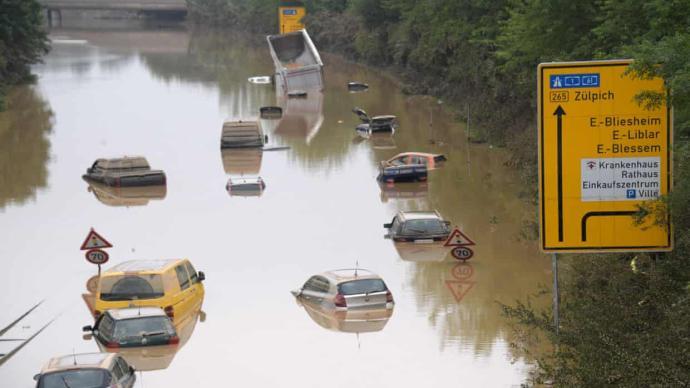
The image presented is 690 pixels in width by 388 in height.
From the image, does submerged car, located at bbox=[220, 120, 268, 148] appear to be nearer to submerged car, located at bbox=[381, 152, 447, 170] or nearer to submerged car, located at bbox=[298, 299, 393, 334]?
submerged car, located at bbox=[381, 152, 447, 170]

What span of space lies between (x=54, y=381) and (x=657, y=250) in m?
9.94

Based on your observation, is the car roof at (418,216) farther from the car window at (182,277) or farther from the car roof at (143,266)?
the car roof at (143,266)

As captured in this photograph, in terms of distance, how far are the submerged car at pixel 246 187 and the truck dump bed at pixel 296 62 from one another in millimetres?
38312

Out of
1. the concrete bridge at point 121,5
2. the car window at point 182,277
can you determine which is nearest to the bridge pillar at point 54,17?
the concrete bridge at point 121,5

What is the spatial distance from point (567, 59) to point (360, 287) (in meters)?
14.4

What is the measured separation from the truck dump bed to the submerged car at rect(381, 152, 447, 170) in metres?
35.1

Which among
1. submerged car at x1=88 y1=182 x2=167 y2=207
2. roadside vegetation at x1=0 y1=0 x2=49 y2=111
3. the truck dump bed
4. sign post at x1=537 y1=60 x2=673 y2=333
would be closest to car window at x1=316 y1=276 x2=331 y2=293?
sign post at x1=537 y1=60 x2=673 y2=333

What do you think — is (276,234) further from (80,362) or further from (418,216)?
(80,362)

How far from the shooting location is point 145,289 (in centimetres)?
2917

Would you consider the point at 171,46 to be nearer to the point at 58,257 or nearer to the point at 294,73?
the point at 294,73

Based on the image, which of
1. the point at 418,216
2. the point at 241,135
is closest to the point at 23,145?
the point at 241,135

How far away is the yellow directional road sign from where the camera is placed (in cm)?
1850

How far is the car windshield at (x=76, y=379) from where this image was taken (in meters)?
21.0

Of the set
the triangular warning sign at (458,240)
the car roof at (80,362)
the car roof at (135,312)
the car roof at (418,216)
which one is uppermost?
the car roof at (418,216)
